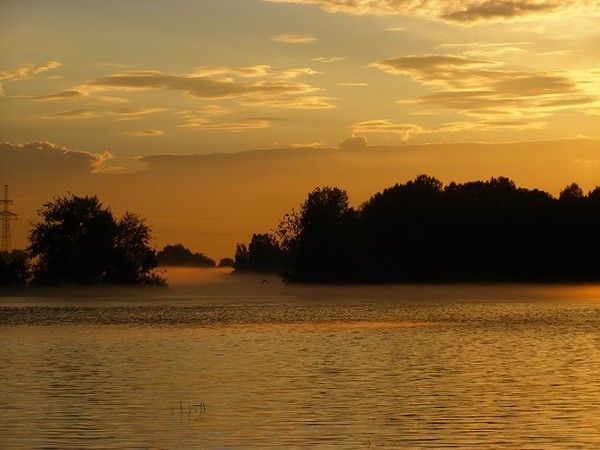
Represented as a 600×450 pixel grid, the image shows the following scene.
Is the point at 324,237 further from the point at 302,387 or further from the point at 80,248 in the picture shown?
the point at 302,387

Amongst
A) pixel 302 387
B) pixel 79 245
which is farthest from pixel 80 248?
pixel 302 387

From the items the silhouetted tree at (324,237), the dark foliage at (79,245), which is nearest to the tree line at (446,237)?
the silhouetted tree at (324,237)

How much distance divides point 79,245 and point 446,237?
59.7m

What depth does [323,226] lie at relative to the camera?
191875 millimetres

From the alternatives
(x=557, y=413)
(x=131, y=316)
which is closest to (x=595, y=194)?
(x=131, y=316)

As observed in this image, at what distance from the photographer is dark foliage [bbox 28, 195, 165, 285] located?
15550 centimetres

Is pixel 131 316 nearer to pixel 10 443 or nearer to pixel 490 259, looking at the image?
pixel 10 443

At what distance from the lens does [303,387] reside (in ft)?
118

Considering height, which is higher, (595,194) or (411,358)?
(595,194)

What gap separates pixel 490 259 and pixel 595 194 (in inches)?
863

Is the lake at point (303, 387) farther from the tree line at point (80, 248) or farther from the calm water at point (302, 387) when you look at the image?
the tree line at point (80, 248)

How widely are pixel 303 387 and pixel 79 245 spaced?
12370cm

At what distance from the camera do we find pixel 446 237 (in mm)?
184625

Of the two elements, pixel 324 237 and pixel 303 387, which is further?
pixel 324 237
